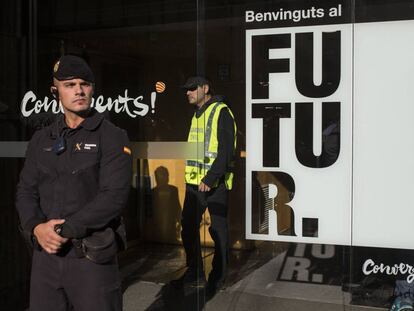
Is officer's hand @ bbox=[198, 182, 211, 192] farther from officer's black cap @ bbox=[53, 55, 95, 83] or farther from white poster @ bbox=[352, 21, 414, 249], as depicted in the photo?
officer's black cap @ bbox=[53, 55, 95, 83]

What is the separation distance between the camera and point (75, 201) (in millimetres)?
2639

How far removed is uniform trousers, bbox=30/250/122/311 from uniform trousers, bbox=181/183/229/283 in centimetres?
162

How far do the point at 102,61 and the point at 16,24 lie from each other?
891mm

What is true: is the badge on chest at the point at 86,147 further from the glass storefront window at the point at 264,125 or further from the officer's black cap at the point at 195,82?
the officer's black cap at the point at 195,82

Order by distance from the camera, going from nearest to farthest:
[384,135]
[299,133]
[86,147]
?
[86,147] → [384,135] → [299,133]

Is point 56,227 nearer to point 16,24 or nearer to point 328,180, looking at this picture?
point 328,180

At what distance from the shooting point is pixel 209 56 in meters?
4.19

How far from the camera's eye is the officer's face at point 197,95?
13.9 feet

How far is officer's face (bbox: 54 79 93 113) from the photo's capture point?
2725mm

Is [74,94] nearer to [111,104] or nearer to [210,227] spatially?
[111,104]

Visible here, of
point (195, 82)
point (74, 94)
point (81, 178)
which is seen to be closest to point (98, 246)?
point (81, 178)

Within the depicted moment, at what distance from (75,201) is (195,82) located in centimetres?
187

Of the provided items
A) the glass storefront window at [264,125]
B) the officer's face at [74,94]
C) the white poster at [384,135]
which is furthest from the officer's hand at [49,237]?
the white poster at [384,135]

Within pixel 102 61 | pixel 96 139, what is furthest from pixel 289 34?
pixel 96 139
